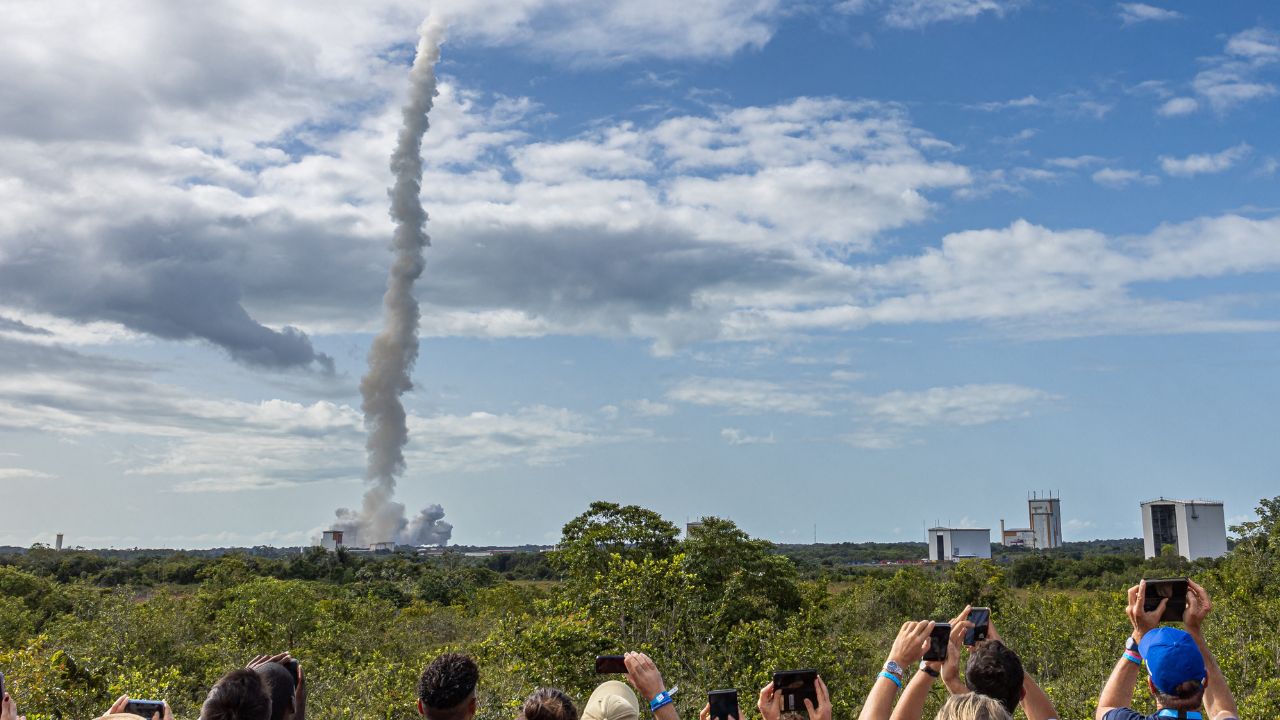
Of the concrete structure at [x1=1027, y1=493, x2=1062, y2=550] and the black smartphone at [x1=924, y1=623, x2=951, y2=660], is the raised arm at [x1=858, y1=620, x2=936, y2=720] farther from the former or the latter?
the concrete structure at [x1=1027, y1=493, x2=1062, y2=550]

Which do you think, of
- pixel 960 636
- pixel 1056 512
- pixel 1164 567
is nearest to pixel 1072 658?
pixel 960 636

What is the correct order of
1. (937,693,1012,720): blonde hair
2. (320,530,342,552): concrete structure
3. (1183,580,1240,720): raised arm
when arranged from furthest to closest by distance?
1. (320,530,342,552): concrete structure
2. (1183,580,1240,720): raised arm
3. (937,693,1012,720): blonde hair

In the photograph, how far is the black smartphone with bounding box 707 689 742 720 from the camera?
516 centimetres

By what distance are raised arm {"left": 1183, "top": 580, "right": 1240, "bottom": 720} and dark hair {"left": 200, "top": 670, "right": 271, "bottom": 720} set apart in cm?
435

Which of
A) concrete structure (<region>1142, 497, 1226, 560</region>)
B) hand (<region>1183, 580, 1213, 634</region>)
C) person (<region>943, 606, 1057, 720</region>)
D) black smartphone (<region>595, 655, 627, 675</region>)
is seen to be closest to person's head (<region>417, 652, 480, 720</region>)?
black smartphone (<region>595, 655, 627, 675</region>)

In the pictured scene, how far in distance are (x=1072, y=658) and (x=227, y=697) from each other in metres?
32.1

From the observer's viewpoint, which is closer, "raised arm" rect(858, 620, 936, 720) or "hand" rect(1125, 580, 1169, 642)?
"raised arm" rect(858, 620, 936, 720)

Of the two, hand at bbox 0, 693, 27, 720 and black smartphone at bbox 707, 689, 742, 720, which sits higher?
hand at bbox 0, 693, 27, 720

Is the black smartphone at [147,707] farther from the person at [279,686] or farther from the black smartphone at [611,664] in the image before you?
the black smartphone at [611,664]

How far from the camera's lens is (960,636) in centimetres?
565

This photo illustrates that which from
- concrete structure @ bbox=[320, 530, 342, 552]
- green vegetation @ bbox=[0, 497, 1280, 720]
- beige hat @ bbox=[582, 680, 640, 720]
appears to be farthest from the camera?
concrete structure @ bbox=[320, 530, 342, 552]

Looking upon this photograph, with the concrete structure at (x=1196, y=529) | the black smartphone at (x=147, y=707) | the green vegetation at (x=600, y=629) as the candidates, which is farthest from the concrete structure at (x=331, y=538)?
the black smartphone at (x=147, y=707)

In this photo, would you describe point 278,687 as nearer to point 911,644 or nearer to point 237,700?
point 237,700

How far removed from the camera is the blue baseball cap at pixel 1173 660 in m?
4.34
